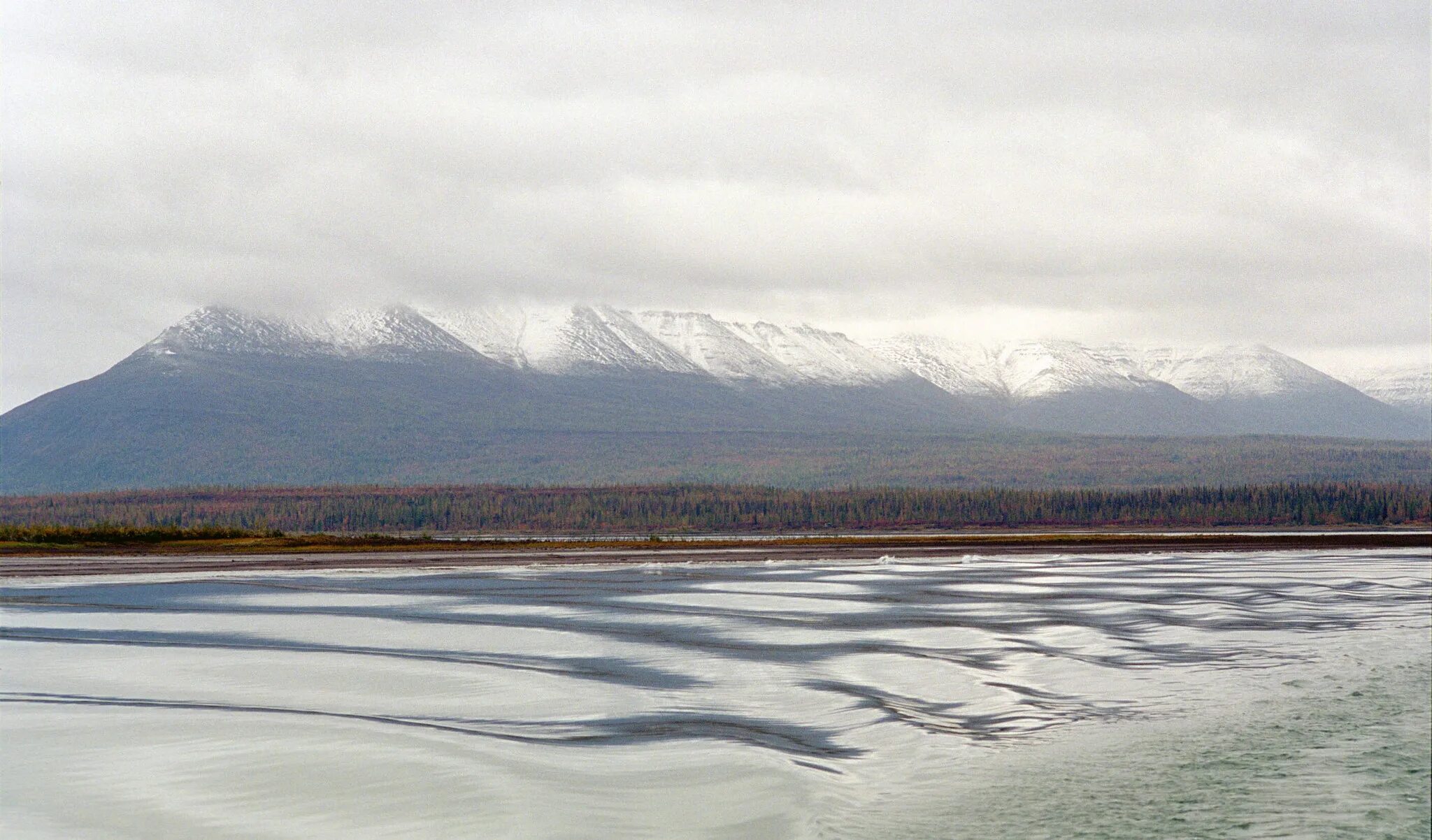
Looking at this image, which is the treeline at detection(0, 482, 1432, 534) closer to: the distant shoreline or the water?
the distant shoreline

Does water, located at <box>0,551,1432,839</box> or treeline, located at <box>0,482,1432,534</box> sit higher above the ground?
treeline, located at <box>0,482,1432,534</box>

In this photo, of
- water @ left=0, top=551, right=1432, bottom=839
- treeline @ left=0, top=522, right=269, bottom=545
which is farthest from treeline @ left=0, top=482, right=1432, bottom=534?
water @ left=0, top=551, right=1432, bottom=839

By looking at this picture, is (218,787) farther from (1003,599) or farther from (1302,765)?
(1003,599)

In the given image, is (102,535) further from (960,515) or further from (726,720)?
(960,515)

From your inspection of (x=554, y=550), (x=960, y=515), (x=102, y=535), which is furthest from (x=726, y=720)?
(x=960, y=515)

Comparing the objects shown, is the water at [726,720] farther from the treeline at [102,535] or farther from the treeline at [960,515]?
the treeline at [960,515]

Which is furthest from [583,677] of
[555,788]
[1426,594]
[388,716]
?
[1426,594]
